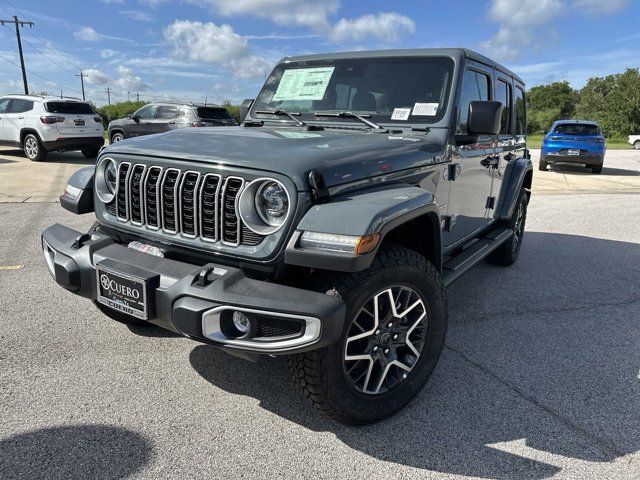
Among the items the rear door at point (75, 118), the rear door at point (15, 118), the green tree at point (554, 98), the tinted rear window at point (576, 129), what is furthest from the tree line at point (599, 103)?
the rear door at point (15, 118)

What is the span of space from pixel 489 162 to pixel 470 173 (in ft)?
1.81

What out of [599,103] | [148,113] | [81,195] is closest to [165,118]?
[148,113]

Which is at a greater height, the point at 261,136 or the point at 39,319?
the point at 261,136

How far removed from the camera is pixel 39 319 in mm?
3646

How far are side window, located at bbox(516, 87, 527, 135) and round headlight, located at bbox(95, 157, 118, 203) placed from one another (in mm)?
4300

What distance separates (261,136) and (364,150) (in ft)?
2.16

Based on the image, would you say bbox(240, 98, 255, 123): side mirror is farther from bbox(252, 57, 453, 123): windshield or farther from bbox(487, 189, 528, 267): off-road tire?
bbox(487, 189, 528, 267): off-road tire

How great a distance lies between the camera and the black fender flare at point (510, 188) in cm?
484

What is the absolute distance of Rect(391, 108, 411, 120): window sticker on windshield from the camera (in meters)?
3.32

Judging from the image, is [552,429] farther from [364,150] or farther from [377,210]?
[364,150]

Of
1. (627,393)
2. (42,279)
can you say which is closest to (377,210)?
(627,393)

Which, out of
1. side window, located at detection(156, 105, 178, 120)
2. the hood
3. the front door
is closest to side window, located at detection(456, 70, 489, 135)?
the front door

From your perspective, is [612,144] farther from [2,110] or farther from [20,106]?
[2,110]

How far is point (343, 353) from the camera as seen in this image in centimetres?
231
